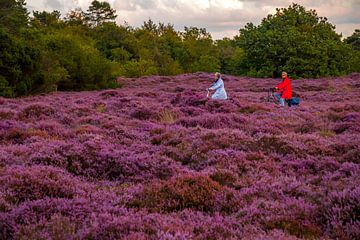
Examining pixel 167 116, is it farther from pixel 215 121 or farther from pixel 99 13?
pixel 99 13

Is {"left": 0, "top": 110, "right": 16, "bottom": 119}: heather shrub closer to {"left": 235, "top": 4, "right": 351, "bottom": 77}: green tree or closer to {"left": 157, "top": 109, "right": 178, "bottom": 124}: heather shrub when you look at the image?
{"left": 157, "top": 109, "right": 178, "bottom": 124}: heather shrub

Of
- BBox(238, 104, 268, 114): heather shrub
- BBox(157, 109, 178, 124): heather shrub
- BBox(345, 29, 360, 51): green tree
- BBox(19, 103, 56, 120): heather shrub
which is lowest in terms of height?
BBox(238, 104, 268, 114): heather shrub

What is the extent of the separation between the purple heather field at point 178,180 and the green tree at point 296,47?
1573 inches

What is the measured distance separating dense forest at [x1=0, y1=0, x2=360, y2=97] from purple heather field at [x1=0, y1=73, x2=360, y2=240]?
15.2m

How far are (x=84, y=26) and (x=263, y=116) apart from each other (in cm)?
7764

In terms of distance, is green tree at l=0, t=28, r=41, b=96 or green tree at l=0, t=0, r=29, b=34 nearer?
green tree at l=0, t=28, r=41, b=96

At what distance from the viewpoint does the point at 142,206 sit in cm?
707

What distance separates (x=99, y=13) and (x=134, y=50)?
22.0 metres

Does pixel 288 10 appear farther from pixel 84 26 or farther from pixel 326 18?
pixel 84 26

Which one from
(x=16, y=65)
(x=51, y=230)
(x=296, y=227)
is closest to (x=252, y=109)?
(x=296, y=227)

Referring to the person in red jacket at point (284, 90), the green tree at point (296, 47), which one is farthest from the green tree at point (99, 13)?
the person in red jacket at point (284, 90)

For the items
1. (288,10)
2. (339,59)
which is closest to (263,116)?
(339,59)

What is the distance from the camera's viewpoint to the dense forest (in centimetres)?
3027

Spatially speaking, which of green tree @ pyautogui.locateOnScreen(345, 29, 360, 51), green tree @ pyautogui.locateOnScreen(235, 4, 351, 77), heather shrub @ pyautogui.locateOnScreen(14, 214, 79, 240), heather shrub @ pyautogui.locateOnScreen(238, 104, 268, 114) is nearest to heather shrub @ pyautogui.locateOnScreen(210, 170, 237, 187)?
heather shrub @ pyautogui.locateOnScreen(14, 214, 79, 240)
